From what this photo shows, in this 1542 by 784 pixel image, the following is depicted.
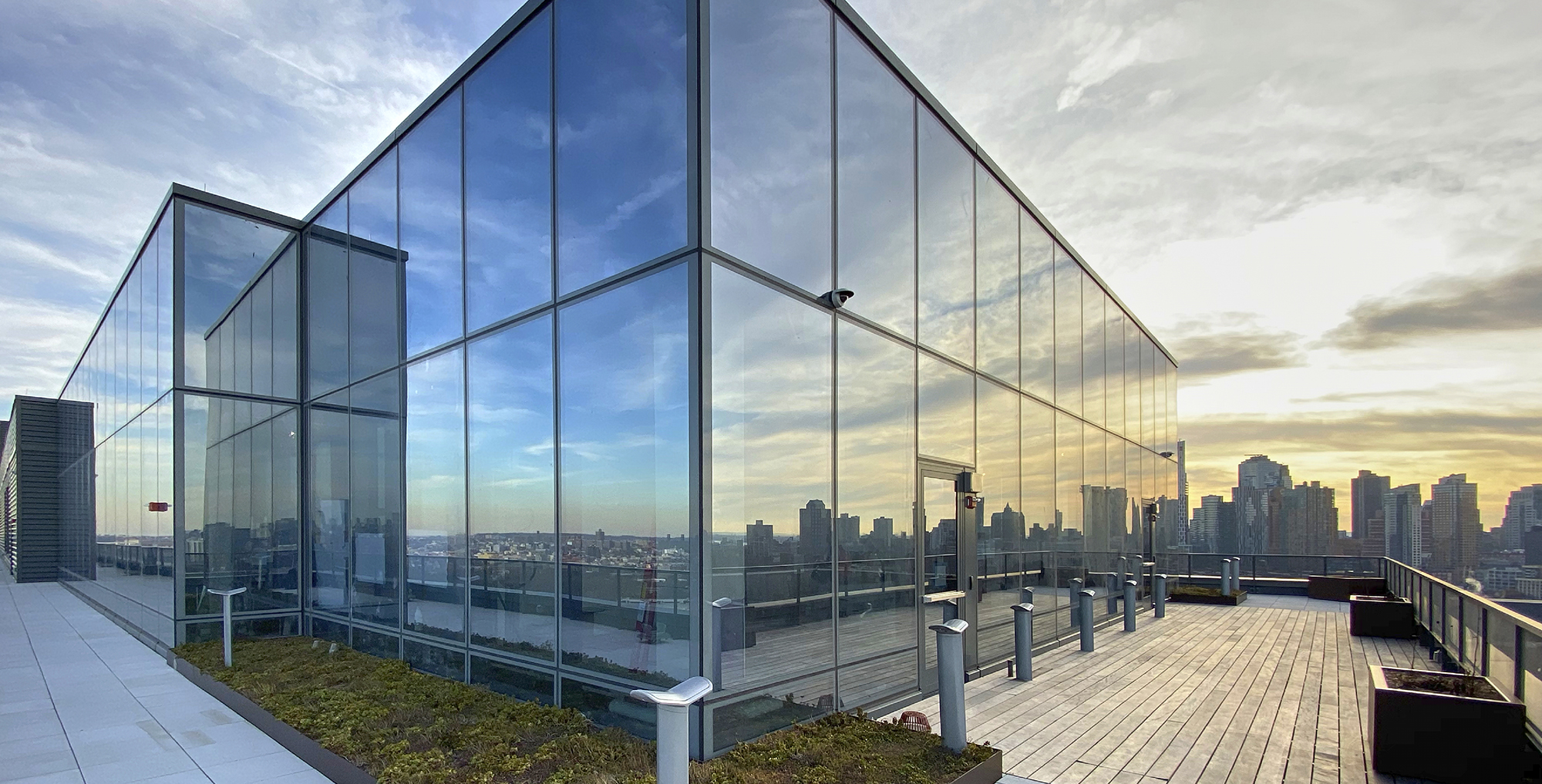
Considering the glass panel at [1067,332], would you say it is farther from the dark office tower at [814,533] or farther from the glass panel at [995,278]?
the dark office tower at [814,533]

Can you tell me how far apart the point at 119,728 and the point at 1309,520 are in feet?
90.6

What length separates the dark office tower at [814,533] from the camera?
6.55m

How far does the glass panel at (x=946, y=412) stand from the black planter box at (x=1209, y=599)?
1212 centimetres

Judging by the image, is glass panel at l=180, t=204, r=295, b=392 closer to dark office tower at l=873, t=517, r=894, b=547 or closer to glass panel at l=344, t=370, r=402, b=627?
glass panel at l=344, t=370, r=402, b=627

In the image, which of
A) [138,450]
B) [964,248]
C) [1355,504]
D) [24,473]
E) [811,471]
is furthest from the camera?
[24,473]

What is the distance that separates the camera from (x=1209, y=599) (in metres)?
18.1

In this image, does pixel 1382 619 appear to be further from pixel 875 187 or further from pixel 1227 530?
pixel 875 187

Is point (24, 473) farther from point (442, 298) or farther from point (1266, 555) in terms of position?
point (1266, 555)

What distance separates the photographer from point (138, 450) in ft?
47.2

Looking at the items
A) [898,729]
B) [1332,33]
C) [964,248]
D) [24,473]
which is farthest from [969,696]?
[24,473]

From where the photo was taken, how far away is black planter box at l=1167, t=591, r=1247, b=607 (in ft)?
58.5

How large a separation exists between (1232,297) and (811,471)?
16.9 meters

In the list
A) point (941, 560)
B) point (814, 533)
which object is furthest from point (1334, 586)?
point (814, 533)

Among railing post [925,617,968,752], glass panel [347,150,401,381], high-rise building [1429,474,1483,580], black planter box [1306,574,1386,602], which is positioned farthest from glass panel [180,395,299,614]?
black planter box [1306,574,1386,602]
